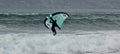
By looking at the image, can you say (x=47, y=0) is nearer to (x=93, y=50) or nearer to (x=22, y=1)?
(x=22, y=1)

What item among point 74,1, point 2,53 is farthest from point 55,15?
point 74,1

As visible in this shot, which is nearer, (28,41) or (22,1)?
(28,41)

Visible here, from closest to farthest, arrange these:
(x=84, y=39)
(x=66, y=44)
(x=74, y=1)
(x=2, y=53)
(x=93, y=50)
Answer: (x=2, y=53) < (x=93, y=50) < (x=66, y=44) < (x=84, y=39) < (x=74, y=1)

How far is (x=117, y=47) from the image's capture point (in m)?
18.8

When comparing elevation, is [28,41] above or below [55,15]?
below

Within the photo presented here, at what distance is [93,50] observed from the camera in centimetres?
1836

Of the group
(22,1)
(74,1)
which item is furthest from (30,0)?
(74,1)

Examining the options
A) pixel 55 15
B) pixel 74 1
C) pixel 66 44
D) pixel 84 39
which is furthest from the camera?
pixel 74 1

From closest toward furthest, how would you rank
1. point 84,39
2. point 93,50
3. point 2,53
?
point 2,53 → point 93,50 → point 84,39

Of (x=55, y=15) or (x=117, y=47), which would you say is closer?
(x=55, y=15)

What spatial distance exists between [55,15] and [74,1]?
131m

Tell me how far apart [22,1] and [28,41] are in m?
126

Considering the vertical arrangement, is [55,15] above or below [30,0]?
above

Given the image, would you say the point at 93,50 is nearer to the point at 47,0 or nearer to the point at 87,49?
the point at 87,49
